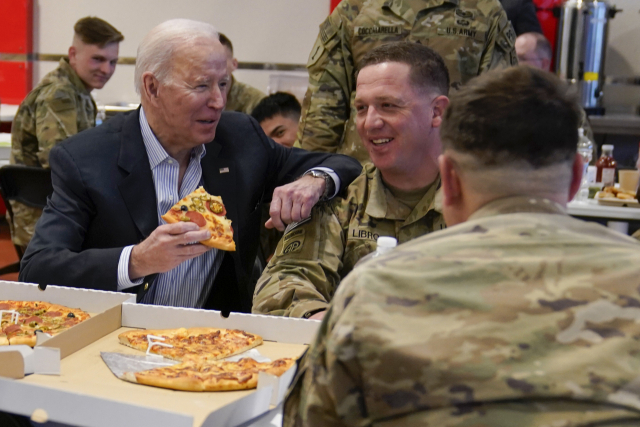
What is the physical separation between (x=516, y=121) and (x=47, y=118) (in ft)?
13.6

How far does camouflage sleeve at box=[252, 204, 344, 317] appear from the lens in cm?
193

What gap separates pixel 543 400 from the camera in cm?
82

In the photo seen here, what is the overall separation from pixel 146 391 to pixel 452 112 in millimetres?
857

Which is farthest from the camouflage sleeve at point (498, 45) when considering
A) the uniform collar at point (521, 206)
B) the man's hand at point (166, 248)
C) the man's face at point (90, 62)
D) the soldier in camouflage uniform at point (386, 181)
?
the man's face at point (90, 62)

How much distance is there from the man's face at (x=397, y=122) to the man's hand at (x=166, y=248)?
57 centimetres

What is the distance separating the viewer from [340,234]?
2113 mm

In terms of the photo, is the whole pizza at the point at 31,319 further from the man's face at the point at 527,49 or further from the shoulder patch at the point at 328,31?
the man's face at the point at 527,49

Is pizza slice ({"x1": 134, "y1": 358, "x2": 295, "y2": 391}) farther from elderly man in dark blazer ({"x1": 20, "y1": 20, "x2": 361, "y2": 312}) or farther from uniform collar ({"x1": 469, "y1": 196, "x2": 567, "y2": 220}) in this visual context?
uniform collar ({"x1": 469, "y1": 196, "x2": 567, "y2": 220})

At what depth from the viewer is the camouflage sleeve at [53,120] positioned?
4496 mm

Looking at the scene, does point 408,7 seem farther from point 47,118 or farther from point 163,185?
point 47,118

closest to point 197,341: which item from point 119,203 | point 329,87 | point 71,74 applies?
point 119,203

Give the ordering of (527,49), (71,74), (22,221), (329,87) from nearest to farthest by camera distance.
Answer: (329,87)
(22,221)
(71,74)
(527,49)

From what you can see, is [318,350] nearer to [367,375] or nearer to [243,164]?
[367,375]

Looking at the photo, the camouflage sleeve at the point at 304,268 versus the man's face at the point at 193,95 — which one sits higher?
the man's face at the point at 193,95
